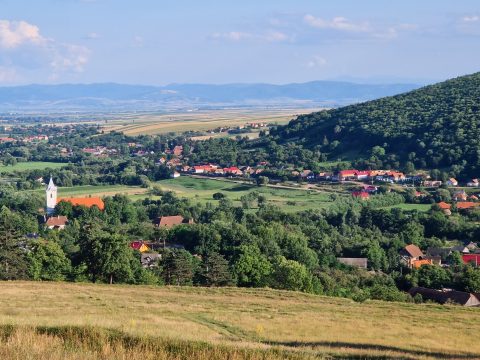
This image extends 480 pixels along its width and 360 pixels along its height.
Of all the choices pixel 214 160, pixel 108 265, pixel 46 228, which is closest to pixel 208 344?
pixel 108 265

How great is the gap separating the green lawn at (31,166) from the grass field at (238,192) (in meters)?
26.2

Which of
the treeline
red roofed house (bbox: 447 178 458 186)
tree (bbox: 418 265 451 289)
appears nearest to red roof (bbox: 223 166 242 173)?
the treeline

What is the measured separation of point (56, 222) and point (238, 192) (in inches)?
1047

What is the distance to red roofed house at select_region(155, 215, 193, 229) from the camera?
216 ft

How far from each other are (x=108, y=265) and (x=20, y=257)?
15.5 feet

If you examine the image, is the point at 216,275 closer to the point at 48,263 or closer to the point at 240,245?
the point at 48,263

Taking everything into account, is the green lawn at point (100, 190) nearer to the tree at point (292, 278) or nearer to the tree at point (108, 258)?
the tree at point (292, 278)

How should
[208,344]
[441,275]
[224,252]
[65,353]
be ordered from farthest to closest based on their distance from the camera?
[224,252]
[441,275]
[208,344]
[65,353]

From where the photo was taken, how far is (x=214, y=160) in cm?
12038

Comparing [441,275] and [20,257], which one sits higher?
[20,257]

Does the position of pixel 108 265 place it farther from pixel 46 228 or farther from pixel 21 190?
pixel 21 190

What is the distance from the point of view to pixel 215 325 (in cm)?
→ 2009

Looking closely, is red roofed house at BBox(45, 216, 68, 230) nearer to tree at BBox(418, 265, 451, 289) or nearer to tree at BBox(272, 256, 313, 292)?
tree at BBox(272, 256, 313, 292)

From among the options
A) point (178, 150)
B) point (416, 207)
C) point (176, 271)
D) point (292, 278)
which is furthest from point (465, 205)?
point (178, 150)
